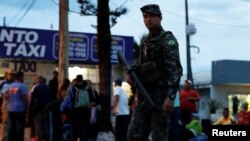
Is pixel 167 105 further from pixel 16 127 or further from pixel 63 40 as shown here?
pixel 63 40

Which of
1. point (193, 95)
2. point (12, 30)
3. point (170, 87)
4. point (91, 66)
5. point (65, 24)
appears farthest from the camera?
point (91, 66)

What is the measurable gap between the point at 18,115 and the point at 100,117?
10.6 feet

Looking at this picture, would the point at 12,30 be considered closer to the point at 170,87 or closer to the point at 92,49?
the point at 92,49

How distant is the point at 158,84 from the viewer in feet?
21.5

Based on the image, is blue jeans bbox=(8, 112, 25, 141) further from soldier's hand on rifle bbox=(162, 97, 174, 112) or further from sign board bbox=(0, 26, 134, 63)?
sign board bbox=(0, 26, 134, 63)

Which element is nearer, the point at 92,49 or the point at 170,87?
the point at 170,87

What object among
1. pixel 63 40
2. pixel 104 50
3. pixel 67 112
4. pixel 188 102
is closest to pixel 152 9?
pixel 67 112

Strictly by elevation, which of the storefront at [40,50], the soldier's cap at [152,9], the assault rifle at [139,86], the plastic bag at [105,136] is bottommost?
the plastic bag at [105,136]

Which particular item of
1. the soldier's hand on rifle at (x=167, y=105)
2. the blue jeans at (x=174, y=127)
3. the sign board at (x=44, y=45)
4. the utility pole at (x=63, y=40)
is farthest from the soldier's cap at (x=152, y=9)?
the sign board at (x=44, y=45)

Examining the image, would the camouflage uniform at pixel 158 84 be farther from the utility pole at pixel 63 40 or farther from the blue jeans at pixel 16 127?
the utility pole at pixel 63 40

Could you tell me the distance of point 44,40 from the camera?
21.8 metres

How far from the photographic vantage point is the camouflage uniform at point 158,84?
21.1 ft

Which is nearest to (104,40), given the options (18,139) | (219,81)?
(18,139)

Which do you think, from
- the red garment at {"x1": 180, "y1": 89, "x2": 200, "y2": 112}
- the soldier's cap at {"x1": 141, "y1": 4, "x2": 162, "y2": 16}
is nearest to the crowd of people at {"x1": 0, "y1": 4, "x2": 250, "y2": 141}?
the red garment at {"x1": 180, "y1": 89, "x2": 200, "y2": 112}
